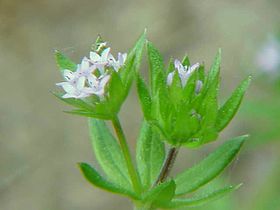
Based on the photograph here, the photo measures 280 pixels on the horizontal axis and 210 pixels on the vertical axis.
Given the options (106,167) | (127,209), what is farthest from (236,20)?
(106,167)

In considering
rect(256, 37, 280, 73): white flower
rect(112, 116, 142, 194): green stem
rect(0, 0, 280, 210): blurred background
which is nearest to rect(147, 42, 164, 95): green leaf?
rect(112, 116, 142, 194): green stem

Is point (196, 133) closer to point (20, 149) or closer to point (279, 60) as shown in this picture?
point (279, 60)

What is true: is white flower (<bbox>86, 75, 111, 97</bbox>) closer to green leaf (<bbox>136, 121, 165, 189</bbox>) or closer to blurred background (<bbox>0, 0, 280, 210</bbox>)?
green leaf (<bbox>136, 121, 165, 189</bbox>)

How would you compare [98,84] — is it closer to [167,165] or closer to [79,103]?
[79,103]

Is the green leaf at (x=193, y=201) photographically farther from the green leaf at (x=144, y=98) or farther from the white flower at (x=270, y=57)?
the white flower at (x=270, y=57)

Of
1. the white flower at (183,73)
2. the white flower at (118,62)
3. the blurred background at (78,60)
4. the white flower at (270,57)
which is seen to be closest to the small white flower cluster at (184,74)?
the white flower at (183,73)
